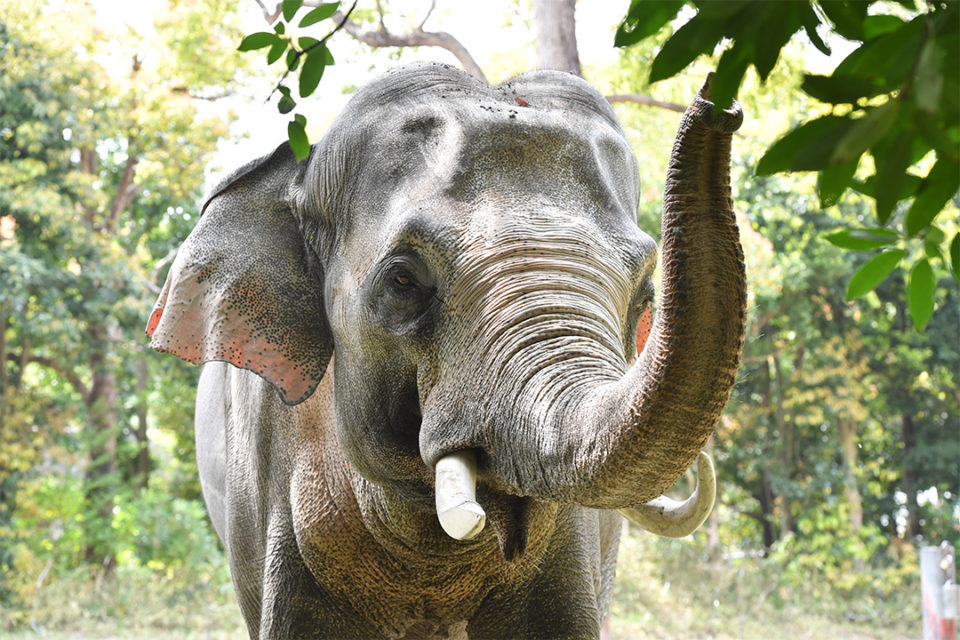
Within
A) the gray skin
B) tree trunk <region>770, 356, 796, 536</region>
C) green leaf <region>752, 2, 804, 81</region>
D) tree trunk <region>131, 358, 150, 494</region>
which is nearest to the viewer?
green leaf <region>752, 2, 804, 81</region>

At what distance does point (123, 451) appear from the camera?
556 inches

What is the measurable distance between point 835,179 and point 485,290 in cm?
152

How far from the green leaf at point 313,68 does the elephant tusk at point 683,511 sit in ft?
3.53

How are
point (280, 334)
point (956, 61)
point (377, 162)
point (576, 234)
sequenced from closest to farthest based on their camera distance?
point (956, 61)
point (576, 234)
point (377, 162)
point (280, 334)

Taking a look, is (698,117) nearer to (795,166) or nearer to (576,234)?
(795,166)

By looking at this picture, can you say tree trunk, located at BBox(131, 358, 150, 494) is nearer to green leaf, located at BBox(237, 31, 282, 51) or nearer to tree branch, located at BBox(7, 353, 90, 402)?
tree branch, located at BBox(7, 353, 90, 402)

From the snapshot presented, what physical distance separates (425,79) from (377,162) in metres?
0.27

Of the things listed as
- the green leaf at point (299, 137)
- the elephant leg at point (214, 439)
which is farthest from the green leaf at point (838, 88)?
the elephant leg at point (214, 439)

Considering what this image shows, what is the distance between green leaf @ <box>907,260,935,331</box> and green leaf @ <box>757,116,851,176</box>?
289 mm

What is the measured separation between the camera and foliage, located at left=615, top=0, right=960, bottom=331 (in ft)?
2.36

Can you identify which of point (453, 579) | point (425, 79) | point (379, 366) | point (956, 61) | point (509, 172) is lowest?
point (453, 579)

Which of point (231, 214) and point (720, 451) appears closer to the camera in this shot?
point (231, 214)

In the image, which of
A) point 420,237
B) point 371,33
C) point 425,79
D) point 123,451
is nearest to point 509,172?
point 420,237

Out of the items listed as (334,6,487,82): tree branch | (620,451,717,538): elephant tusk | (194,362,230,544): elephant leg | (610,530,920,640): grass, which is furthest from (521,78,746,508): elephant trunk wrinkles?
(610,530,920,640): grass
